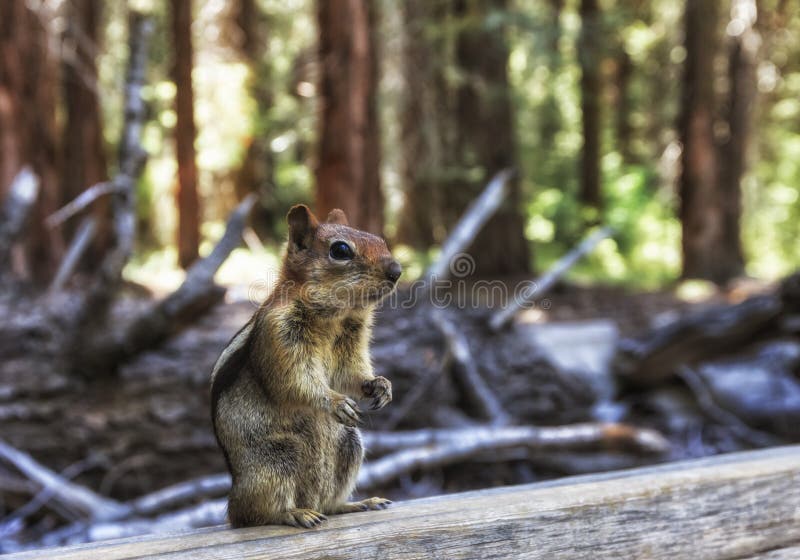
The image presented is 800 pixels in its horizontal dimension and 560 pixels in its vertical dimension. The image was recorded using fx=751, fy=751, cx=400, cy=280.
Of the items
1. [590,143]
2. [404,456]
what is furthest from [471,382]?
[590,143]

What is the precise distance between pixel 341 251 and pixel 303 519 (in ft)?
2.02

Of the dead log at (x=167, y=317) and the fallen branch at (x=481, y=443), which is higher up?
the dead log at (x=167, y=317)

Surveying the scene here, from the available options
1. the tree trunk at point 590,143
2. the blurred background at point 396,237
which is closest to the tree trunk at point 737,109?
the blurred background at point 396,237

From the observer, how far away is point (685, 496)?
1.87 meters

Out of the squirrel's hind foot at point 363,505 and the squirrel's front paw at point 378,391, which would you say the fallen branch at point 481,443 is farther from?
the squirrel's front paw at point 378,391

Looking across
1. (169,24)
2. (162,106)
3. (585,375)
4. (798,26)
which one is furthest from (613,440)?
(798,26)

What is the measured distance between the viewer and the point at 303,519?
165 cm

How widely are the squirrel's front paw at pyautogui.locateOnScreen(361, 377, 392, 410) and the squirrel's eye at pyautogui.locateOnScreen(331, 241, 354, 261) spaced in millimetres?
300

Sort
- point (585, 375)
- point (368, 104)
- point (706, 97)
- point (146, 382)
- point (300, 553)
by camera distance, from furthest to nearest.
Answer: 1. point (706, 97)
2. point (368, 104)
3. point (585, 375)
4. point (146, 382)
5. point (300, 553)

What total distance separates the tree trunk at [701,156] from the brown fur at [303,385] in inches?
319

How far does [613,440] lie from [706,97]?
6199 mm

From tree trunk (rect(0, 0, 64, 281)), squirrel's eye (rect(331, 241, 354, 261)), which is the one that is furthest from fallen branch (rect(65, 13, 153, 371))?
tree trunk (rect(0, 0, 64, 281))

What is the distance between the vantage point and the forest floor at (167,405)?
152 inches

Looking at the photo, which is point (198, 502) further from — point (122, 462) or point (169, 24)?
point (169, 24)
